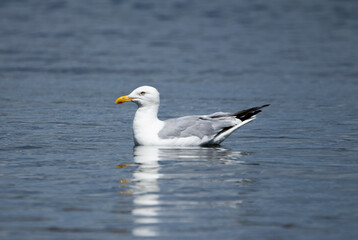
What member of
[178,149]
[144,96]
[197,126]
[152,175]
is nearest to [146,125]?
[144,96]

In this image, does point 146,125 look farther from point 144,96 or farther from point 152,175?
point 152,175

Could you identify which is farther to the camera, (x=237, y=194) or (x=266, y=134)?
(x=266, y=134)

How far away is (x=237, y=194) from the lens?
29.2 ft

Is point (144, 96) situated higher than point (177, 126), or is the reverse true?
point (144, 96)

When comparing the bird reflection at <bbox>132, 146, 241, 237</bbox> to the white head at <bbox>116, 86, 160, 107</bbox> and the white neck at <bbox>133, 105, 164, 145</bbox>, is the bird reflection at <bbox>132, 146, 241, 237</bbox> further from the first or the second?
the white head at <bbox>116, 86, 160, 107</bbox>

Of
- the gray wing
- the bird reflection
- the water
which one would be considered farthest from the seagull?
the water

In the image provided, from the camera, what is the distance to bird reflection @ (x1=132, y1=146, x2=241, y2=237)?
7.77 meters

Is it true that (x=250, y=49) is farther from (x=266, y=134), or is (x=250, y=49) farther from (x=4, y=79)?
(x=266, y=134)

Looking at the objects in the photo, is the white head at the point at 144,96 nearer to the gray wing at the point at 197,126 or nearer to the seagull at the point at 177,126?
the seagull at the point at 177,126

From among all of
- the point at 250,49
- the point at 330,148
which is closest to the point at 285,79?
the point at 250,49

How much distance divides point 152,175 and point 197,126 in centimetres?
262

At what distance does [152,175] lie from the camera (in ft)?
32.6

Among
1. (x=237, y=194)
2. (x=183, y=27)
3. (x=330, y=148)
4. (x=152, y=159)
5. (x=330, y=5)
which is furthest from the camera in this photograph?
(x=330, y=5)

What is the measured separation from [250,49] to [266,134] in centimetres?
1302
